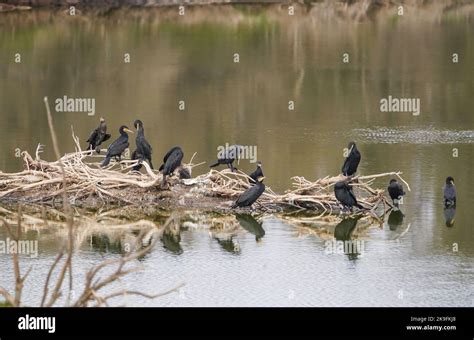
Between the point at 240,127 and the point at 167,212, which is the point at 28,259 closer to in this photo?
the point at 167,212

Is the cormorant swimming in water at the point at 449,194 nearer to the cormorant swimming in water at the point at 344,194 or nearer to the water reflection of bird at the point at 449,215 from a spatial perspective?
the water reflection of bird at the point at 449,215

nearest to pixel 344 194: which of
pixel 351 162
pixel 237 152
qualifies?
pixel 351 162

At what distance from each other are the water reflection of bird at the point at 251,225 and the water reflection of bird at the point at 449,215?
291 cm

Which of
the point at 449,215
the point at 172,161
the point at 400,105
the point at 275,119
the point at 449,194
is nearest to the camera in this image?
the point at 172,161

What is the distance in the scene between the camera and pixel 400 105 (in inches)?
1264

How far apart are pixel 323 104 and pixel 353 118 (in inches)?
98.2

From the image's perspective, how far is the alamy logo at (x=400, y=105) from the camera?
31.3 meters

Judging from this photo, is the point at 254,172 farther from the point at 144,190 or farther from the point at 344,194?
the point at 144,190

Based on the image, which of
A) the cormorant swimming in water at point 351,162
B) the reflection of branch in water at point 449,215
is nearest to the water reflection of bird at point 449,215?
the reflection of branch in water at point 449,215

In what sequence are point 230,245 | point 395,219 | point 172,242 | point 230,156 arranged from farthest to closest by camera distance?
1. point 230,156
2. point 395,219
3. point 172,242
4. point 230,245

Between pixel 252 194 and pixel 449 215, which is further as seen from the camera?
pixel 449 215

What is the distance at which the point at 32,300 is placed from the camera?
14.9 m

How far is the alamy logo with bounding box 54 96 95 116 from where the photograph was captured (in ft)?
105

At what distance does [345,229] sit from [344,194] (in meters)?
0.58
